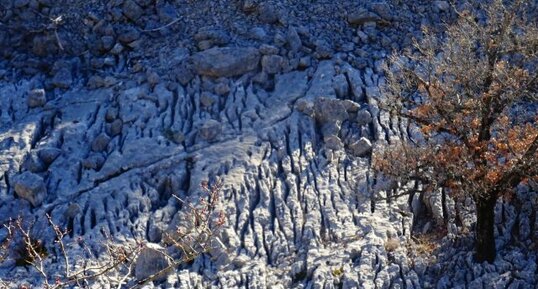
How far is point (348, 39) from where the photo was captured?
44.5 feet

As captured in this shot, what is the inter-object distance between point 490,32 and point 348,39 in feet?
12.7

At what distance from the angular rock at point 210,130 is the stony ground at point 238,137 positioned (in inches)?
0.9

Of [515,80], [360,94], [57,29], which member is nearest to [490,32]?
[515,80]

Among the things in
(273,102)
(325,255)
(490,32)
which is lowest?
(325,255)

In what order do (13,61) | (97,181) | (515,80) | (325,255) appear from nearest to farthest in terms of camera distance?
(515,80) < (325,255) < (97,181) < (13,61)

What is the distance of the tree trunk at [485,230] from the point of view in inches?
389

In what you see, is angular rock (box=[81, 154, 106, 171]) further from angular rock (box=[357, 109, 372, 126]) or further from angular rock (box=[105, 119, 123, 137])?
angular rock (box=[357, 109, 372, 126])

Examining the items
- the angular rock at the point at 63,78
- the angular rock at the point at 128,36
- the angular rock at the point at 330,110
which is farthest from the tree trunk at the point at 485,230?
the angular rock at the point at 63,78

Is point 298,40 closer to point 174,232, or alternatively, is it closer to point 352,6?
point 352,6

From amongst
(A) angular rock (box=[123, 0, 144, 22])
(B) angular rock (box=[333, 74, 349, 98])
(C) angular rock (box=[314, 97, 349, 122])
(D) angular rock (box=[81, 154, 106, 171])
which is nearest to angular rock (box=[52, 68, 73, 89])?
(A) angular rock (box=[123, 0, 144, 22])

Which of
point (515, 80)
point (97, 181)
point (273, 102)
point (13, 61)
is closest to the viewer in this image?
point (515, 80)

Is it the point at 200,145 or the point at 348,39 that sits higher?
the point at 348,39

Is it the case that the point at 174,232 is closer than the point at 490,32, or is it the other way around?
the point at 490,32

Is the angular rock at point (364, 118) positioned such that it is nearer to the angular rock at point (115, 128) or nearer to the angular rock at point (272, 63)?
the angular rock at point (272, 63)
